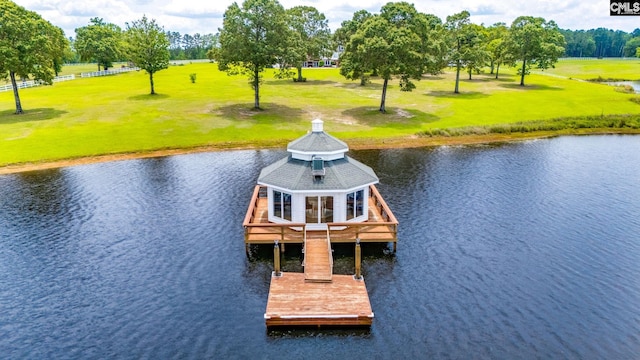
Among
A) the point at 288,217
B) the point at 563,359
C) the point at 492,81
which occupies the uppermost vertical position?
the point at 492,81

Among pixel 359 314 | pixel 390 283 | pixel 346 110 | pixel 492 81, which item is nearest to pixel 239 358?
pixel 359 314

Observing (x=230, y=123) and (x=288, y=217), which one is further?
(x=230, y=123)

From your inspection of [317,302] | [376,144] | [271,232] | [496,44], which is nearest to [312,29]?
[496,44]

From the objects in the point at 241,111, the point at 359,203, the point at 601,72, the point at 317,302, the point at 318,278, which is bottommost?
the point at 317,302

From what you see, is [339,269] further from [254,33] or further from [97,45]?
[97,45]

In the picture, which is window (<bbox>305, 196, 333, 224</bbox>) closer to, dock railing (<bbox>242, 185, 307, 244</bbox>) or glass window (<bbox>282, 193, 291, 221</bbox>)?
dock railing (<bbox>242, 185, 307, 244</bbox>)

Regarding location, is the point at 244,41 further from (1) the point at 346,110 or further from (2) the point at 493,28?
(2) the point at 493,28
